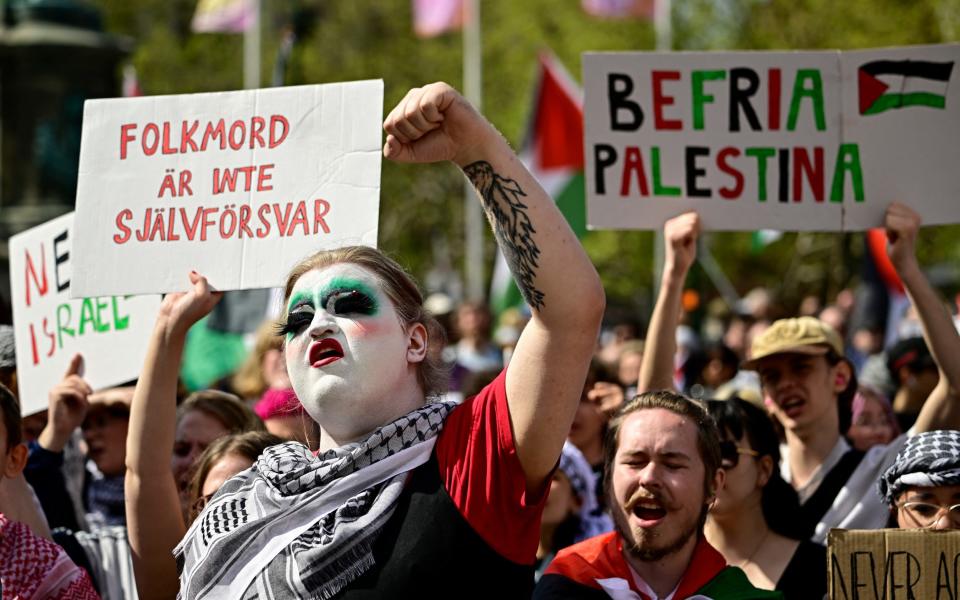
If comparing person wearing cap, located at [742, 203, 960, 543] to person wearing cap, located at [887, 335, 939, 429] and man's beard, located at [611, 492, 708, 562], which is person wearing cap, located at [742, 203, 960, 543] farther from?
person wearing cap, located at [887, 335, 939, 429]

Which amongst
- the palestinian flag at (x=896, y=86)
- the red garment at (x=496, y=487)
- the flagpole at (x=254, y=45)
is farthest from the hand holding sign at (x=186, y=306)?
the flagpole at (x=254, y=45)

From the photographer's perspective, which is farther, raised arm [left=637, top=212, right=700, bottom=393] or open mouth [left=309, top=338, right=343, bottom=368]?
raised arm [left=637, top=212, right=700, bottom=393]

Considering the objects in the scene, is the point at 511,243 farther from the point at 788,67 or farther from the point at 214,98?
the point at 788,67

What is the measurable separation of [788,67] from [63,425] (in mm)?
2686

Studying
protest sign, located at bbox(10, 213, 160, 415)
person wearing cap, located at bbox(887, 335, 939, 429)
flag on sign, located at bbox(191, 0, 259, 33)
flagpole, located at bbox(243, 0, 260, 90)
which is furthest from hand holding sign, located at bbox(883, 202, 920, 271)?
flag on sign, located at bbox(191, 0, 259, 33)

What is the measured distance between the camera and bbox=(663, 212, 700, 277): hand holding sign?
4781 millimetres

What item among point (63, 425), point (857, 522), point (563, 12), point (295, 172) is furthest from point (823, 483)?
point (563, 12)

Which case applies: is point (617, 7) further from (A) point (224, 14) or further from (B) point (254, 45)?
(A) point (224, 14)

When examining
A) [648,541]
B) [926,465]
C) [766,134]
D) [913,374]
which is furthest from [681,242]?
[913,374]

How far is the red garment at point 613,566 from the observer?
360 centimetres

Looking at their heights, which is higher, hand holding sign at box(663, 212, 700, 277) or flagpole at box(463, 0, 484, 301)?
flagpole at box(463, 0, 484, 301)

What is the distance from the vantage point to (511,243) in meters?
2.84

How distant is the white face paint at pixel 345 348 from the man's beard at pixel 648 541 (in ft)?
2.90

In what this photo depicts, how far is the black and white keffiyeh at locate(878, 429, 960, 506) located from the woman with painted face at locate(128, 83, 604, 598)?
4.33 ft
